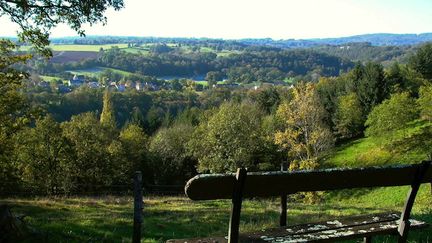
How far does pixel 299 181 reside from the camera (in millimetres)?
4586

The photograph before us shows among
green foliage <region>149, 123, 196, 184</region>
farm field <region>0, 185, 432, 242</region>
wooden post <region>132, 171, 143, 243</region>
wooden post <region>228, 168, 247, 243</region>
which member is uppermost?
wooden post <region>228, 168, 247, 243</region>

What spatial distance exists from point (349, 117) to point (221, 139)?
26.1 m

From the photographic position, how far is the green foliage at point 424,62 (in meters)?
70.1

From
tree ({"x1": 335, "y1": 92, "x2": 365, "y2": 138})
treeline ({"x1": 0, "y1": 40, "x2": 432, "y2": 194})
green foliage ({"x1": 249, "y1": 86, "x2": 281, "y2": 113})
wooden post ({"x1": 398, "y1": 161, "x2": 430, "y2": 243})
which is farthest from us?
Answer: green foliage ({"x1": 249, "y1": 86, "x2": 281, "y2": 113})

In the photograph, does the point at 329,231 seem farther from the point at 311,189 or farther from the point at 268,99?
the point at 268,99

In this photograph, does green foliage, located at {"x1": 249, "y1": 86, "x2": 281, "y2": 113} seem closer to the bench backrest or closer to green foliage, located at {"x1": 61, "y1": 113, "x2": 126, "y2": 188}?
green foliage, located at {"x1": 61, "y1": 113, "x2": 126, "y2": 188}

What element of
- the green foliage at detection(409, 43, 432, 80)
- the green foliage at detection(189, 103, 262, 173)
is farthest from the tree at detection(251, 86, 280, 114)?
the green foliage at detection(189, 103, 262, 173)

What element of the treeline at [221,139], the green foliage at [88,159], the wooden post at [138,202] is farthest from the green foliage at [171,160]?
the wooden post at [138,202]

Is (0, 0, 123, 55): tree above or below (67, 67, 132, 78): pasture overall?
above

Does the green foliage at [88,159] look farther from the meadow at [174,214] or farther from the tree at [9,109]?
the meadow at [174,214]

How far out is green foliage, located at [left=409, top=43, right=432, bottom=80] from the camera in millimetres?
70125

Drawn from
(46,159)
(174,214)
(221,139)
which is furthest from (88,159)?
(174,214)

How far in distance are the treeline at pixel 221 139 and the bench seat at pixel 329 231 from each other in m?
21.2

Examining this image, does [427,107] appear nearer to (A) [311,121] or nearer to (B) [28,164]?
(A) [311,121]
